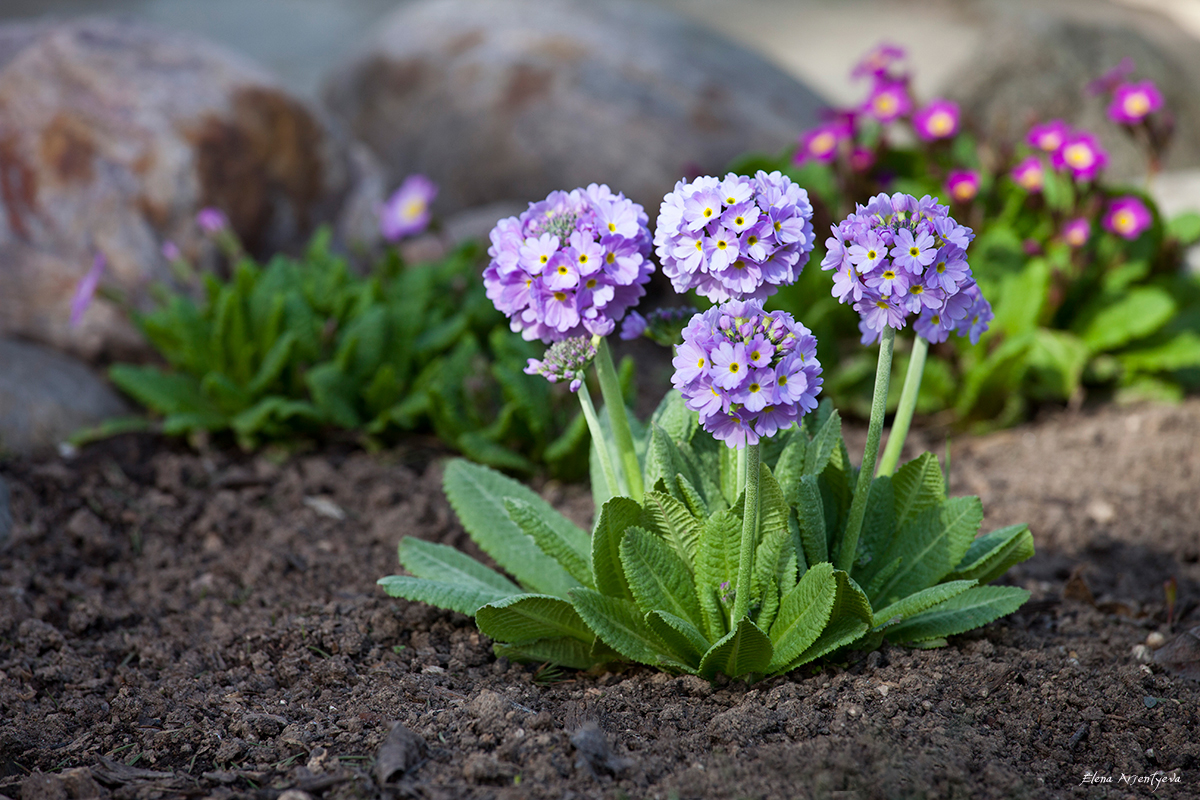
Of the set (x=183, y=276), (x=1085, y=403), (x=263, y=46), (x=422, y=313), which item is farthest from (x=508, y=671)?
(x=263, y=46)

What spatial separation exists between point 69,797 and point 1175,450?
150 inches

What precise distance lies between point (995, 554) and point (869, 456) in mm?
475

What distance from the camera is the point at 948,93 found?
7980 mm

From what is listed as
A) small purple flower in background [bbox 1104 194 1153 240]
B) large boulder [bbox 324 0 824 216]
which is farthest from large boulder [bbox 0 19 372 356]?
small purple flower in background [bbox 1104 194 1153 240]

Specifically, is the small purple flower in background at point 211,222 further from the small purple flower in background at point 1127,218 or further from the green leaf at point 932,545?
the small purple flower in background at point 1127,218

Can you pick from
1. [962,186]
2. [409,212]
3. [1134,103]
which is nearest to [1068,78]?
[1134,103]

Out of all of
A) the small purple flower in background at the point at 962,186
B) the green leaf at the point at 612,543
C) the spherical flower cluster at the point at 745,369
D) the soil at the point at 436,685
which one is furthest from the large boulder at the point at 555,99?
the spherical flower cluster at the point at 745,369

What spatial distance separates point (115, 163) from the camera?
4539 mm

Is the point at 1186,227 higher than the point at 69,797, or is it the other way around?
the point at 1186,227

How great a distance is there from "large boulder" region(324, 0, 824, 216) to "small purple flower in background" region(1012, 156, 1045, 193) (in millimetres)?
1752

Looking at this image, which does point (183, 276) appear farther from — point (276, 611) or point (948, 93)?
point (948, 93)

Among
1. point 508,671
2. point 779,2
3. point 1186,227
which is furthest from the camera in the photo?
point 779,2

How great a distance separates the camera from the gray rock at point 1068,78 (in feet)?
25.9

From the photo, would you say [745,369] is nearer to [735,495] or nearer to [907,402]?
[735,495]
